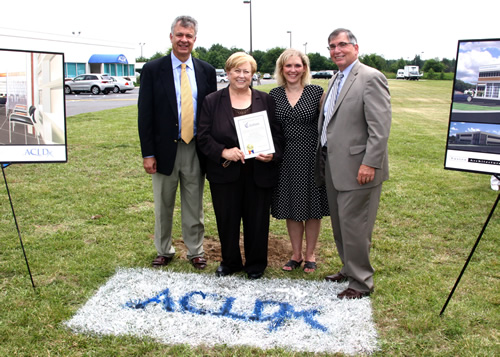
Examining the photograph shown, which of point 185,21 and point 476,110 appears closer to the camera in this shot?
point 476,110

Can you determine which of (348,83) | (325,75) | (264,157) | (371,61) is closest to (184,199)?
(264,157)

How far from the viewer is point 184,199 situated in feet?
14.1

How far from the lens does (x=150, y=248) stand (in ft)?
15.5

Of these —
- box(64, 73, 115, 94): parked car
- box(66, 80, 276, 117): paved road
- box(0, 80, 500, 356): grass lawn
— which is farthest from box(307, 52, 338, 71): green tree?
box(0, 80, 500, 356): grass lawn

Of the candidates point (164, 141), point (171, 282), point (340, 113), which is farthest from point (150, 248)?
point (340, 113)

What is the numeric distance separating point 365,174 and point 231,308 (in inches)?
56.7

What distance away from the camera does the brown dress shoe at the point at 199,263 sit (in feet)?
14.0

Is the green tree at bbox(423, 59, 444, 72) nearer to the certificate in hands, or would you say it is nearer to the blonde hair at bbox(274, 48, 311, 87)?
the blonde hair at bbox(274, 48, 311, 87)

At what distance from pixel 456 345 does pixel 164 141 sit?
9.00 feet

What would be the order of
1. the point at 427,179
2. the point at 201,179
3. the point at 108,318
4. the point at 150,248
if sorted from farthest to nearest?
1. the point at 427,179
2. the point at 150,248
3. the point at 201,179
4. the point at 108,318

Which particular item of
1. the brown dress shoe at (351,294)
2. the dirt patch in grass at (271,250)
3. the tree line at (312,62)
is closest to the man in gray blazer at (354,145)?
the brown dress shoe at (351,294)

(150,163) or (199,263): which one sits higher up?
(150,163)

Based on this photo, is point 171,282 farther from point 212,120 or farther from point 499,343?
point 499,343

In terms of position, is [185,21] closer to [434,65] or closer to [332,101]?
[332,101]
